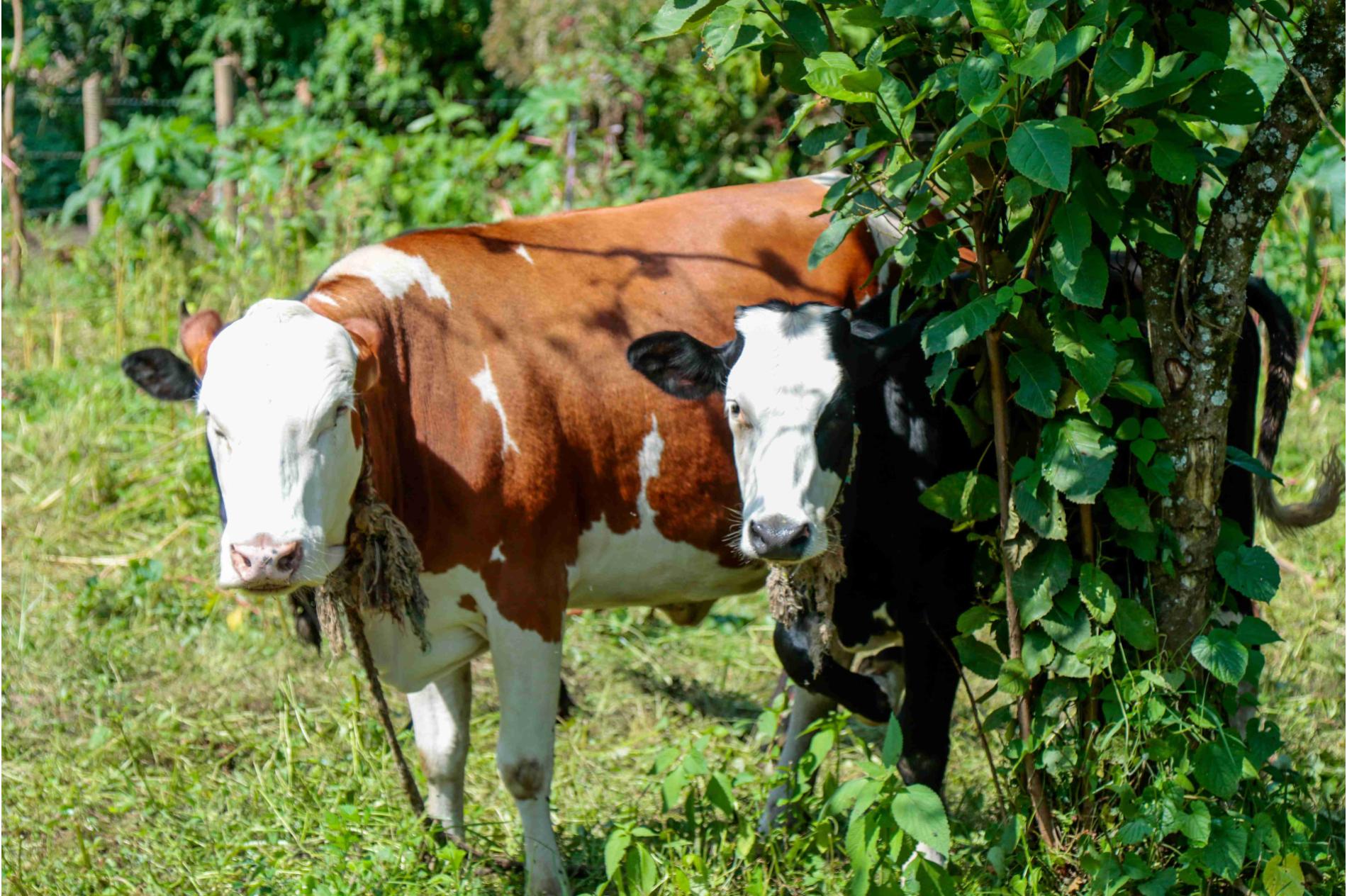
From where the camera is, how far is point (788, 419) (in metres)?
3.22

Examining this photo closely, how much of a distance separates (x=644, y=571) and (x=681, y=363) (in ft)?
2.44

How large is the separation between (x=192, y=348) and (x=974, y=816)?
8.70 ft

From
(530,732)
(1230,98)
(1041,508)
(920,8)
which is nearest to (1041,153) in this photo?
(920,8)

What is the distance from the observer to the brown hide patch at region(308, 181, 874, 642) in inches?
139

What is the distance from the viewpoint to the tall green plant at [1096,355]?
2.71 metres

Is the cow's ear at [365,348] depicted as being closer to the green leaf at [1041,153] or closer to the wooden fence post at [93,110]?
the green leaf at [1041,153]

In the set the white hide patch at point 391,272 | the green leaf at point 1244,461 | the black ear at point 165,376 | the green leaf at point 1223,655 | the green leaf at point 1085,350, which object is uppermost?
the green leaf at point 1085,350

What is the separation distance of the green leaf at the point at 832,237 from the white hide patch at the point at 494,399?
0.99 metres

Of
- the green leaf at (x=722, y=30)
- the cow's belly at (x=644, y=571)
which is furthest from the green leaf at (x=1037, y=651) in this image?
the green leaf at (x=722, y=30)

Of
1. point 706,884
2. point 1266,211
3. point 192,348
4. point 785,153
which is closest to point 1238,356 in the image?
point 1266,211

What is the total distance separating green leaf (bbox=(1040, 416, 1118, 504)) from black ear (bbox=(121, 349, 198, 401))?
226 centimetres

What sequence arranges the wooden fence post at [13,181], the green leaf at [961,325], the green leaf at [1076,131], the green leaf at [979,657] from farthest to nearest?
the wooden fence post at [13,181], the green leaf at [979,657], the green leaf at [961,325], the green leaf at [1076,131]

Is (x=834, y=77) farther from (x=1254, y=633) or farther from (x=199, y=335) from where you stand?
(x=199, y=335)

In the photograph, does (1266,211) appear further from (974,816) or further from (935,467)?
(974,816)
